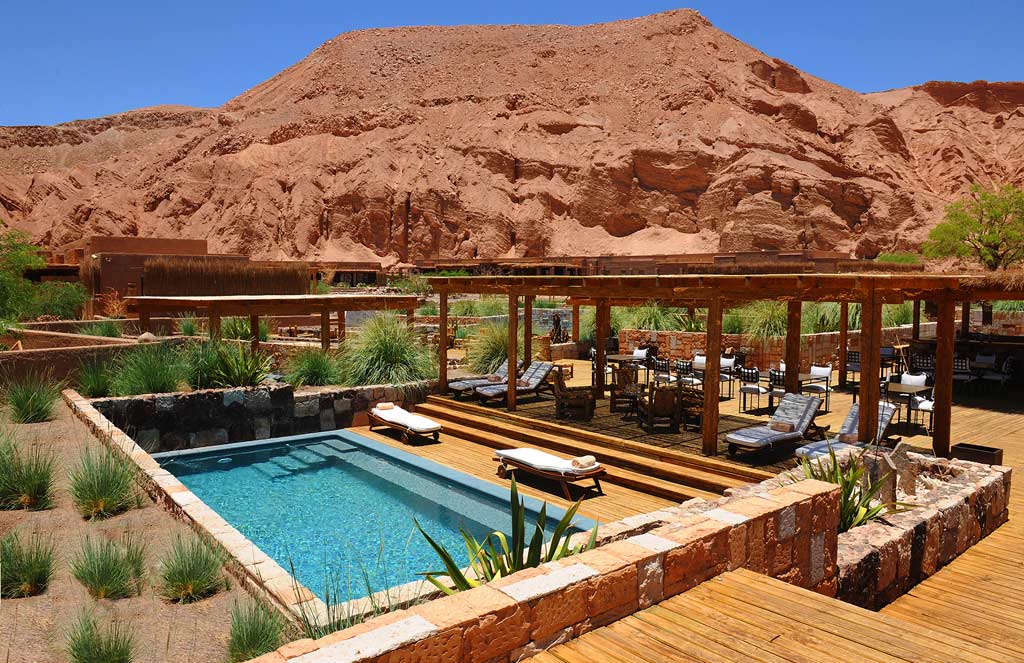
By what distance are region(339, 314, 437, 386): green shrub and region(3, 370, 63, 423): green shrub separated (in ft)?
14.4

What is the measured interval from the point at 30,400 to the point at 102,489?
4.21 meters

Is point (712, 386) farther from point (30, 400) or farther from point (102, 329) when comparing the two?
point (102, 329)

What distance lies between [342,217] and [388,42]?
38644 millimetres

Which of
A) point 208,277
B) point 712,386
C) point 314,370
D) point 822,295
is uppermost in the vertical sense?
point 208,277

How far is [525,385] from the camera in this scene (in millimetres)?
11797

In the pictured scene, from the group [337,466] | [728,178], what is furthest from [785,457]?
[728,178]

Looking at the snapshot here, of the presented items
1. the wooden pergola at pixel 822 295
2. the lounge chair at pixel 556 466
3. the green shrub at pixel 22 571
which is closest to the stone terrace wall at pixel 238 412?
the wooden pergola at pixel 822 295

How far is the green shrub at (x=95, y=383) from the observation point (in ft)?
32.5

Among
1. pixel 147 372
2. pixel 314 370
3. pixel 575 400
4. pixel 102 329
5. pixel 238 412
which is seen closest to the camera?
pixel 575 400

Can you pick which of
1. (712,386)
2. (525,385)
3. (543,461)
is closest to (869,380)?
(712,386)

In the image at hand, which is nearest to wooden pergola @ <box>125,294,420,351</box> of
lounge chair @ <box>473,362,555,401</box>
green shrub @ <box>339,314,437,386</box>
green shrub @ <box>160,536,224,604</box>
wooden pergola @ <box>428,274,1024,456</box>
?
green shrub @ <box>339,314,437,386</box>

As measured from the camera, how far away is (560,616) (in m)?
2.94

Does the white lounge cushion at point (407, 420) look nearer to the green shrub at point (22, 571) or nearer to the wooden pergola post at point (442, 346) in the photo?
the wooden pergola post at point (442, 346)

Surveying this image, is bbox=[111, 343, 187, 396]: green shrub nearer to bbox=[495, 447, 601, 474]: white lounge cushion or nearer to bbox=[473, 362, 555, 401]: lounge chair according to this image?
bbox=[473, 362, 555, 401]: lounge chair
